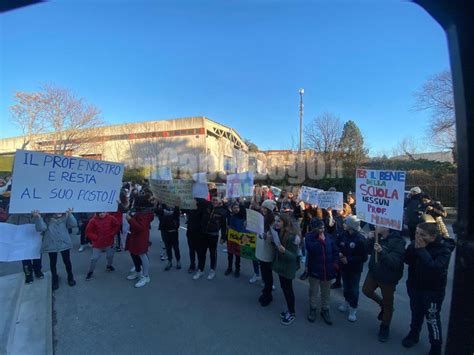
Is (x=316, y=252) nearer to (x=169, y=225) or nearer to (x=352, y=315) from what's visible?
(x=352, y=315)

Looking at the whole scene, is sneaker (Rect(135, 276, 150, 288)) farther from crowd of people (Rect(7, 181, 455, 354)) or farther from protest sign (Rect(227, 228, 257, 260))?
protest sign (Rect(227, 228, 257, 260))

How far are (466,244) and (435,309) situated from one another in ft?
9.93

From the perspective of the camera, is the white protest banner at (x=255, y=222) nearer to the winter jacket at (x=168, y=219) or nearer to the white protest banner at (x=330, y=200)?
the winter jacket at (x=168, y=219)

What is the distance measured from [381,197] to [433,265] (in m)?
1.09

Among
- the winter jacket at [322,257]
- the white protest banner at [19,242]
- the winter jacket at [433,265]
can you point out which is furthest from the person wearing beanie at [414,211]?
the white protest banner at [19,242]

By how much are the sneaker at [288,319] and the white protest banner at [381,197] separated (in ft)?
5.88

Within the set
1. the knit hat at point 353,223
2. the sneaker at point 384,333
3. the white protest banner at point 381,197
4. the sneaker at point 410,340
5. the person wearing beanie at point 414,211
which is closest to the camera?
the sneaker at point 410,340

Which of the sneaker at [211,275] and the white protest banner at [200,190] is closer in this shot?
the sneaker at [211,275]

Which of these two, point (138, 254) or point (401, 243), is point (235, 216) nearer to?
point (138, 254)

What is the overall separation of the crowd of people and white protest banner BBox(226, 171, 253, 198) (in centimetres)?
136

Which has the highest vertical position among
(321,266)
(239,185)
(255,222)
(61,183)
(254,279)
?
(61,183)

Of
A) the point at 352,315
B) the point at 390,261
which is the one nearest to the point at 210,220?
the point at 352,315

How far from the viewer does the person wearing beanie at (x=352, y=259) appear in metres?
4.13

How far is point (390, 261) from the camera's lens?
3557 millimetres
